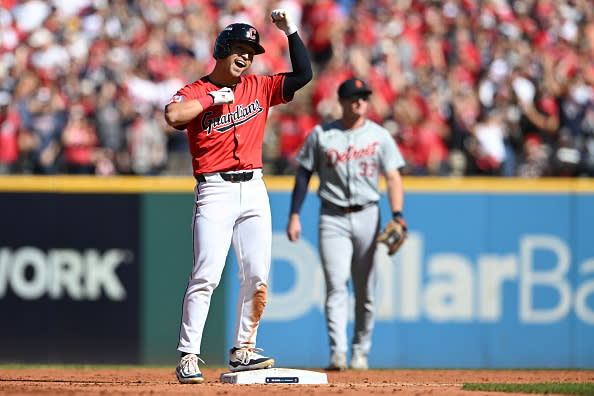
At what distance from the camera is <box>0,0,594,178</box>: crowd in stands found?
1159 centimetres

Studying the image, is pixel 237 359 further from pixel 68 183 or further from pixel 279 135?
pixel 279 135

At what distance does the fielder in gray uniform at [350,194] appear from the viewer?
8586 millimetres

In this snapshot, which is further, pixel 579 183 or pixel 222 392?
pixel 579 183

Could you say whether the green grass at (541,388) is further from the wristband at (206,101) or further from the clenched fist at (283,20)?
the clenched fist at (283,20)

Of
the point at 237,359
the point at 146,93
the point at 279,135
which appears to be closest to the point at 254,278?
the point at 237,359

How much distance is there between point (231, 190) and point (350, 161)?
2245 millimetres

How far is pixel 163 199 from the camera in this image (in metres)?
10.2

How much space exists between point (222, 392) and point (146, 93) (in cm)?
783

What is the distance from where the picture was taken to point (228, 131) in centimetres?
664

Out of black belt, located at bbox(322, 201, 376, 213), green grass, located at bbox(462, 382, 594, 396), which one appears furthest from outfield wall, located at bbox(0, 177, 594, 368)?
green grass, located at bbox(462, 382, 594, 396)

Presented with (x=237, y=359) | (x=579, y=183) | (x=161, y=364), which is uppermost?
(x=579, y=183)

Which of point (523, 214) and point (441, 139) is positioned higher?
Answer: point (441, 139)

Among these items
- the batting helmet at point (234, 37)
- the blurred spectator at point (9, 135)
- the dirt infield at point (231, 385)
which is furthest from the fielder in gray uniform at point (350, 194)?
the blurred spectator at point (9, 135)

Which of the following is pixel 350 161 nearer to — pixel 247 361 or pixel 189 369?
pixel 247 361
